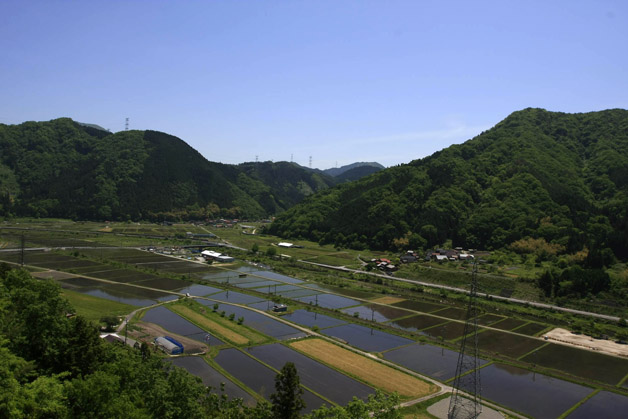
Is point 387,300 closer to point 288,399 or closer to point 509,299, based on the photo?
point 509,299

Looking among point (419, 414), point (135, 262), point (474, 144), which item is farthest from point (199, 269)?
point (474, 144)

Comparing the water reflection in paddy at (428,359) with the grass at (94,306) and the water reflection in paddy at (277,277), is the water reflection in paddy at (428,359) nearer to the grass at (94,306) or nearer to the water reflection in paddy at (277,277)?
the grass at (94,306)

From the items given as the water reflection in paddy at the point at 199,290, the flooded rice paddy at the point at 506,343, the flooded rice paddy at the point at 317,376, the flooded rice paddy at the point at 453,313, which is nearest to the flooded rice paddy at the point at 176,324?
the flooded rice paddy at the point at 317,376

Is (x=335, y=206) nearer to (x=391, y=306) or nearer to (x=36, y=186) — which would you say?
(x=391, y=306)

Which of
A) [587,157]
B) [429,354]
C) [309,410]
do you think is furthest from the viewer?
[587,157]

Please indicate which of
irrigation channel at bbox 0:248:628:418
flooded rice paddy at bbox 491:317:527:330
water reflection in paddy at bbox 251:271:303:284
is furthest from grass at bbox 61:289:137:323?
flooded rice paddy at bbox 491:317:527:330

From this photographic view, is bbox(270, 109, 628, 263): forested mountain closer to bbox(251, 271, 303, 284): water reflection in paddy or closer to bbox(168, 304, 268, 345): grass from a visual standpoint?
bbox(251, 271, 303, 284): water reflection in paddy

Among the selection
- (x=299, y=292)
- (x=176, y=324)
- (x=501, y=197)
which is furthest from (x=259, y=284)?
(x=501, y=197)
